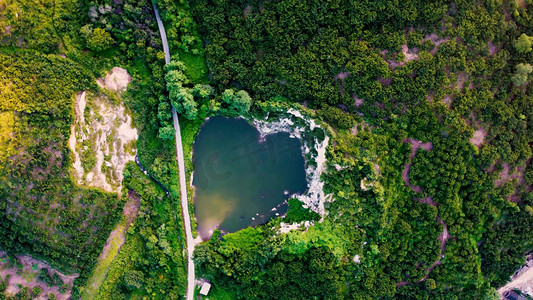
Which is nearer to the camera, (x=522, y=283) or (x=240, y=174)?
(x=522, y=283)

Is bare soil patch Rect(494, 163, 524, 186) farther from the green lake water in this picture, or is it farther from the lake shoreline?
the green lake water

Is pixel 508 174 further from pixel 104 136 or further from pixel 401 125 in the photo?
pixel 104 136

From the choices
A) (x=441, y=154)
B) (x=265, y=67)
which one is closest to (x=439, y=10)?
(x=441, y=154)


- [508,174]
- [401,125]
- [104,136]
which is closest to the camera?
[401,125]

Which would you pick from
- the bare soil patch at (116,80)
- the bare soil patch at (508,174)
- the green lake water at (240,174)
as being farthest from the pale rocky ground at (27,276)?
the bare soil patch at (508,174)

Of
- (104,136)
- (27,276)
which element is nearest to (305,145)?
(104,136)

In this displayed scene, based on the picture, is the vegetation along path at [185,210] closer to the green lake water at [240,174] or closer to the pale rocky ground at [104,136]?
the green lake water at [240,174]
